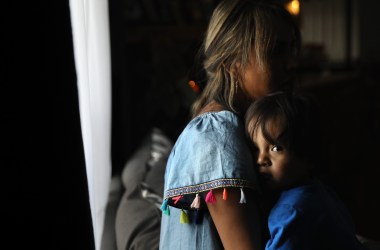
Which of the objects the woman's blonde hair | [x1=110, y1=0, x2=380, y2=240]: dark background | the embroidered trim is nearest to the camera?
the embroidered trim

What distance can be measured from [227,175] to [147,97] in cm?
194

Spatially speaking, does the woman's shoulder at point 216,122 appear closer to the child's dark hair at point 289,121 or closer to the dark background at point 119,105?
the child's dark hair at point 289,121

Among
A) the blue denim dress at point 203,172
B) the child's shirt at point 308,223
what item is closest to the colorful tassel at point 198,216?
Answer: the blue denim dress at point 203,172

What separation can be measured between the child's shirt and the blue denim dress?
0.07m

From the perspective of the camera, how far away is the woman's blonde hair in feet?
2.77

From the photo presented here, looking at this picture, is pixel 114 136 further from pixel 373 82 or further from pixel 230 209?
pixel 373 82

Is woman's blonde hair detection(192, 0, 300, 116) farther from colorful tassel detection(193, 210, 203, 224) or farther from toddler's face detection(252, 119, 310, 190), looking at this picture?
colorful tassel detection(193, 210, 203, 224)

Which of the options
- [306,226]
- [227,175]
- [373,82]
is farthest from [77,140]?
[373,82]

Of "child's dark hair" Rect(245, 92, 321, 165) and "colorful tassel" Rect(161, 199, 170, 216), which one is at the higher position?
"child's dark hair" Rect(245, 92, 321, 165)

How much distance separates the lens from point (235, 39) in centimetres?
84

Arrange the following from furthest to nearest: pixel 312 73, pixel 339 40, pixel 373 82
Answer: pixel 339 40 → pixel 312 73 → pixel 373 82

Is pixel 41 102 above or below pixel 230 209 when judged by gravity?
above

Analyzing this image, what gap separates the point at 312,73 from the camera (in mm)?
4562

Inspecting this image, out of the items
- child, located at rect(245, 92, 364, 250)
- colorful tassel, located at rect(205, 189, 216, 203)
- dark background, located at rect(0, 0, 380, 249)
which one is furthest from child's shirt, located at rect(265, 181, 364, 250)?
dark background, located at rect(0, 0, 380, 249)
